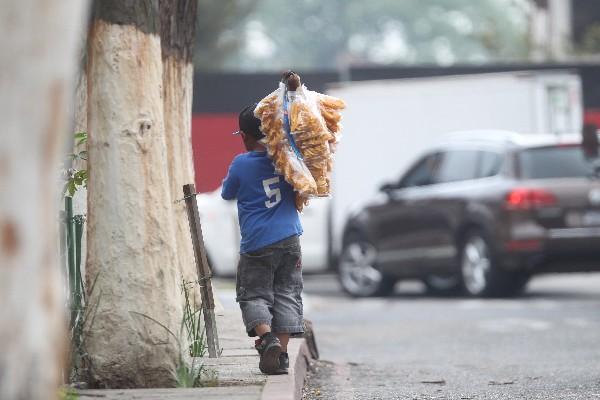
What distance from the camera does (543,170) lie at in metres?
16.7

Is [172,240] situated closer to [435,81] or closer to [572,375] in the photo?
[572,375]

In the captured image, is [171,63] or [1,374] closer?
[1,374]

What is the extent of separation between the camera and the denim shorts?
8086 mm

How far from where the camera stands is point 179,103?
10.8 meters

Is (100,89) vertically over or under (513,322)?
over

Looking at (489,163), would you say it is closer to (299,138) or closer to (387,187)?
(387,187)

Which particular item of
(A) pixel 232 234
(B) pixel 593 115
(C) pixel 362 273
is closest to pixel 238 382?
(C) pixel 362 273

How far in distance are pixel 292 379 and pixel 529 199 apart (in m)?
9.14

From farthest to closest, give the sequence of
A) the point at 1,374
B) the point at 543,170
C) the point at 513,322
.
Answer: the point at 543,170, the point at 513,322, the point at 1,374

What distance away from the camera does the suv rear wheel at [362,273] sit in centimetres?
1930

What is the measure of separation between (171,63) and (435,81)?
38.8 ft

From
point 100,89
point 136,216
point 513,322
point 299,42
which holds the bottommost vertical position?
point 513,322

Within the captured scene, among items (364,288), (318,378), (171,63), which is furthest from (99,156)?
(364,288)

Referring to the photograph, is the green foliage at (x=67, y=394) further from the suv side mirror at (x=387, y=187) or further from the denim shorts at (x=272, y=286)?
the suv side mirror at (x=387, y=187)
